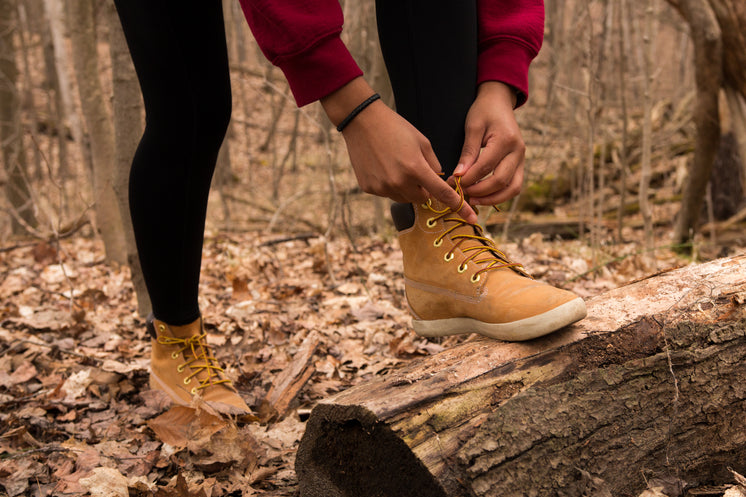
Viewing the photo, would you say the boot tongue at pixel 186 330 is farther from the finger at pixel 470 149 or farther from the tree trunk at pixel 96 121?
the tree trunk at pixel 96 121

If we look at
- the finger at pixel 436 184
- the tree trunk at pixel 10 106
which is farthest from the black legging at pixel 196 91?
the tree trunk at pixel 10 106

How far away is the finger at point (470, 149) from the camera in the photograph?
52.3 inches

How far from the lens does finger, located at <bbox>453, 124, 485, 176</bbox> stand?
52.3 inches

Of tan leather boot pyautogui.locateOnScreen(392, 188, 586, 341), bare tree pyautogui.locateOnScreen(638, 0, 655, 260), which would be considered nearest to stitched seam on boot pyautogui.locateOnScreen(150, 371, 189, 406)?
tan leather boot pyautogui.locateOnScreen(392, 188, 586, 341)

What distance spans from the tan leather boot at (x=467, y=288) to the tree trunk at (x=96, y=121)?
320 cm

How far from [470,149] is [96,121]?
356cm

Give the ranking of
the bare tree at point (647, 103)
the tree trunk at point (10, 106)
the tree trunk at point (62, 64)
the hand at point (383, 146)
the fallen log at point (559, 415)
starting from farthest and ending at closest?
the tree trunk at point (62, 64) < the tree trunk at point (10, 106) < the bare tree at point (647, 103) < the hand at point (383, 146) < the fallen log at point (559, 415)

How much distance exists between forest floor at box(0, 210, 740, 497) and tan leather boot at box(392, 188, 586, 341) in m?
0.18

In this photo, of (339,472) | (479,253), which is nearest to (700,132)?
(479,253)

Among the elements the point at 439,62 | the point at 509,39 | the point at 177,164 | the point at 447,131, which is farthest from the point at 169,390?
the point at 509,39

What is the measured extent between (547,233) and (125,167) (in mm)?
4550

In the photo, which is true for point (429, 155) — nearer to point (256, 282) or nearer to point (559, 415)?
point (559, 415)

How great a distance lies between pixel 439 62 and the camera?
137 centimetres

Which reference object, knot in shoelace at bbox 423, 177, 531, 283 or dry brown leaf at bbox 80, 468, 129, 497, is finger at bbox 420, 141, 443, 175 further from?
dry brown leaf at bbox 80, 468, 129, 497
